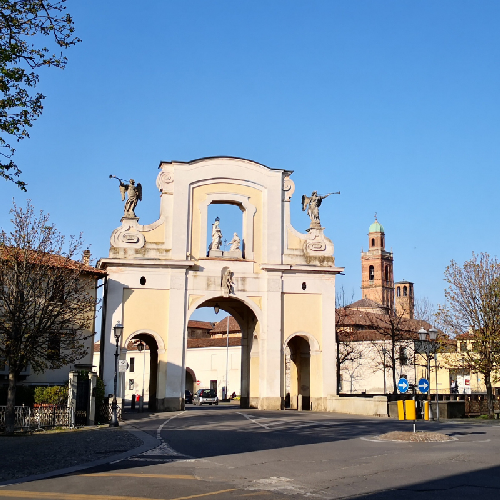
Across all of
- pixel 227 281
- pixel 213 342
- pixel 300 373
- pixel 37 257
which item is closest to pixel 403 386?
pixel 37 257

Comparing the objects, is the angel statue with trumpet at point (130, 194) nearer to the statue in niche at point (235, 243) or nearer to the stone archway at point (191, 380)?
the statue in niche at point (235, 243)

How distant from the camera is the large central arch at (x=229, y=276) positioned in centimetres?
3603

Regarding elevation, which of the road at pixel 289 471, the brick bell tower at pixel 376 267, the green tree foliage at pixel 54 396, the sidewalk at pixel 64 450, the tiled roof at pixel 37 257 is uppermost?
the brick bell tower at pixel 376 267

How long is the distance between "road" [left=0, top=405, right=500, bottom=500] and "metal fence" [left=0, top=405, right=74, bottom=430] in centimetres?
639

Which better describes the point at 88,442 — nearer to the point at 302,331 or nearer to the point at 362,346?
the point at 302,331

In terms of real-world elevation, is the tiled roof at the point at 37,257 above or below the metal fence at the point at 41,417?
above

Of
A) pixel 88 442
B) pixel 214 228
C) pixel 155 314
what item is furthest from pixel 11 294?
pixel 214 228

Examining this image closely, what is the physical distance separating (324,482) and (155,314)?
84.9 ft

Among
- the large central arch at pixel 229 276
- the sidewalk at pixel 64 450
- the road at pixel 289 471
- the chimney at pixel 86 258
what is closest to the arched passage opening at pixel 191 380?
the large central arch at pixel 229 276

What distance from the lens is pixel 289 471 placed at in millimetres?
12523

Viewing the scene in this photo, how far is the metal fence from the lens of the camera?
79.7 ft

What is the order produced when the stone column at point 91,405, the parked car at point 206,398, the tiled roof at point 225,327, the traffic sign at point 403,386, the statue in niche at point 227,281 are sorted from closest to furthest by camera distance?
the traffic sign at point 403,386, the stone column at point 91,405, the statue in niche at point 227,281, the parked car at point 206,398, the tiled roof at point 225,327

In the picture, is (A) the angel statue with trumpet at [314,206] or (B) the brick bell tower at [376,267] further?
(B) the brick bell tower at [376,267]

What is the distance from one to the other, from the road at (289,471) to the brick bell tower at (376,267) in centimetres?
14856
